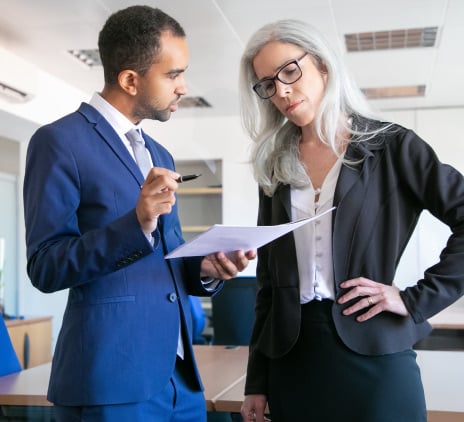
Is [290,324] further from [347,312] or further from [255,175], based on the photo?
[255,175]

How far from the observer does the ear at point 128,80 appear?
5.13 ft

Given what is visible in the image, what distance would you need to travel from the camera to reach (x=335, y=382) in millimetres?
1422

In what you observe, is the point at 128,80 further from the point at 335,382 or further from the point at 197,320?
the point at 197,320

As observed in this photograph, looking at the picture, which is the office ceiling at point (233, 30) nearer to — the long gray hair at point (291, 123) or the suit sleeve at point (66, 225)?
the long gray hair at point (291, 123)

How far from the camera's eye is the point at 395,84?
22.7 ft

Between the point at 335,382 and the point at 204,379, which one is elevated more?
the point at 335,382

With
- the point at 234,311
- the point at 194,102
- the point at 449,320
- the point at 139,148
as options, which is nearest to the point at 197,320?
the point at 234,311

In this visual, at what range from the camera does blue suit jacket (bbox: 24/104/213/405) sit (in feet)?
4.22

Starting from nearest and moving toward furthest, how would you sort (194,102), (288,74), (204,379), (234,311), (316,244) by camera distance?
(316,244) → (288,74) → (204,379) → (234,311) → (194,102)

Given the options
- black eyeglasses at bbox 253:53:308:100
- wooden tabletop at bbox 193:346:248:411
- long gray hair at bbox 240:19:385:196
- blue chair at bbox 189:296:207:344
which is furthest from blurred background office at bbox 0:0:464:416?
black eyeglasses at bbox 253:53:308:100

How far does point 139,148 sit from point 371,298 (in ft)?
2.12

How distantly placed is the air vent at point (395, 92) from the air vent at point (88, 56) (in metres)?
2.96

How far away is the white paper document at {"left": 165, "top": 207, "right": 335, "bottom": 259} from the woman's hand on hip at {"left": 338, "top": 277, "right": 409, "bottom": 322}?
0.57 feet

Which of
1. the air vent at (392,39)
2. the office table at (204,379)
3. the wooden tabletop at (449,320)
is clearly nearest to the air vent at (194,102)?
the air vent at (392,39)
